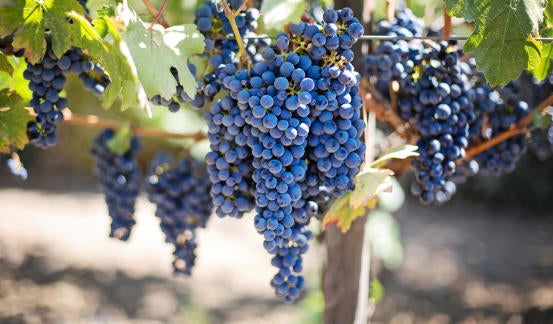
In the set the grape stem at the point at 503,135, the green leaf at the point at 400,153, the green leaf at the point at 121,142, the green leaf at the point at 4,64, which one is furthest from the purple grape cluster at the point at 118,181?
the grape stem at the point at 503,135

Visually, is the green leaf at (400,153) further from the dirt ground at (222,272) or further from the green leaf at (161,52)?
the dirt ground at (222,272)

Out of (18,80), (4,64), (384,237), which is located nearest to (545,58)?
(4,64)

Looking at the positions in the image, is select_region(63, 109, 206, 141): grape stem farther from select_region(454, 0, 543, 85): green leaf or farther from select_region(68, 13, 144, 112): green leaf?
select_region(454, 0, 543, 85): green leaf

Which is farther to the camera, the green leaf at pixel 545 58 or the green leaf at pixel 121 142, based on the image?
the green leaf at pixel 121 142

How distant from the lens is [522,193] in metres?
5.70

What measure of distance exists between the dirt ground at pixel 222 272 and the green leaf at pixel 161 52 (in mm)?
1892

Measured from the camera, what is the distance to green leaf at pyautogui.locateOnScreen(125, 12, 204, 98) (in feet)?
3.31

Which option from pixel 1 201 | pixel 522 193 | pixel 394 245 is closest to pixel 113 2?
pixel 394 245

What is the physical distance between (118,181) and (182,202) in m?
0.25

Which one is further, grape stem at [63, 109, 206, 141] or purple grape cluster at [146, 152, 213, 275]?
purple grape cluster at [146, 152, 213, 275]

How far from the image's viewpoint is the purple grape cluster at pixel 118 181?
1727 millimetres

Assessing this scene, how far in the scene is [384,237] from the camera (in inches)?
100

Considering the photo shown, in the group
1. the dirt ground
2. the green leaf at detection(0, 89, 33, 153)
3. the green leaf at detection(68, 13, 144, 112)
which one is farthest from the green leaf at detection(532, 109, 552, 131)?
the dirt ground

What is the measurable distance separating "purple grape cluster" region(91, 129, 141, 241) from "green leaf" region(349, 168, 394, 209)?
0.88 m
